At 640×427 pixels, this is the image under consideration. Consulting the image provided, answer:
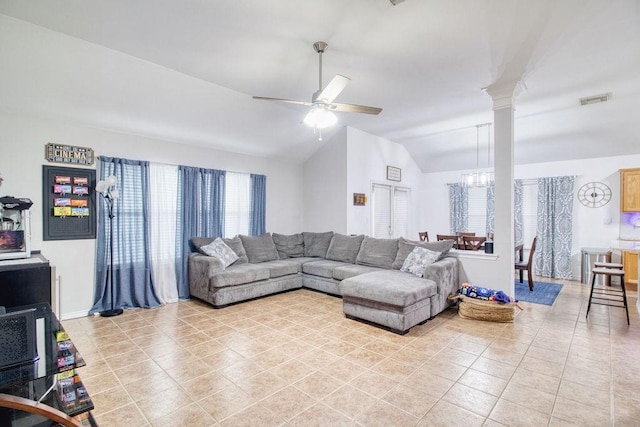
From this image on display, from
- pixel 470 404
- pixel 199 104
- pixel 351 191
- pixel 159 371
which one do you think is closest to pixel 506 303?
pixel 470 404

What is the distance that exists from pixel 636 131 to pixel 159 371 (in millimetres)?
7746

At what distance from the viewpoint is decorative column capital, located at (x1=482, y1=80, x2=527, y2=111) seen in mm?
3961

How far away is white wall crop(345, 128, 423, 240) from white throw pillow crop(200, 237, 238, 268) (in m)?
2.27

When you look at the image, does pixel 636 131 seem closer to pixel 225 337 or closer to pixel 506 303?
pixel 506 303

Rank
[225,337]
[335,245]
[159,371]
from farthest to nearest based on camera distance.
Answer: [335,245] → [225,337] → [159,371]

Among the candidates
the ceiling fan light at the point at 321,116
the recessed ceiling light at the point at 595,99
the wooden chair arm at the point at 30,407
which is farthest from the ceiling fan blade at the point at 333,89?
the recessed ceiling light at the point at 595,99

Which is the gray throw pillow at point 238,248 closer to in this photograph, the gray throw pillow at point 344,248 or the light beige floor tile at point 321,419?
the gray throw pillow at point 344,248

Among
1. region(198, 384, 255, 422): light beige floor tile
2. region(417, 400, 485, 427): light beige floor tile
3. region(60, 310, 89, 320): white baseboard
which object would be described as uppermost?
region(60, 310, 89, 320): white baseboard

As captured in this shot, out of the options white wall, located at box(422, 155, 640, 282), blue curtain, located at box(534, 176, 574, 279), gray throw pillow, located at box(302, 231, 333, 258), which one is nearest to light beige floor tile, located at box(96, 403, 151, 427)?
gray throw pillow, located at box(302, 231, 333, 258)

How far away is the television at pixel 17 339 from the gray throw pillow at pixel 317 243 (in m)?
4.72

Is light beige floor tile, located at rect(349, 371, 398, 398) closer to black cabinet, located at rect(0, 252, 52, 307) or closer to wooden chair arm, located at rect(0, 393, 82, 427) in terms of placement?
wooden chair arm, located at rect(0, 393, 82, 427)

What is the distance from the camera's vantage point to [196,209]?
5168 mm

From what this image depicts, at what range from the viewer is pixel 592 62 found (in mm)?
3441

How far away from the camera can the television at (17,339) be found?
4.48 feet
